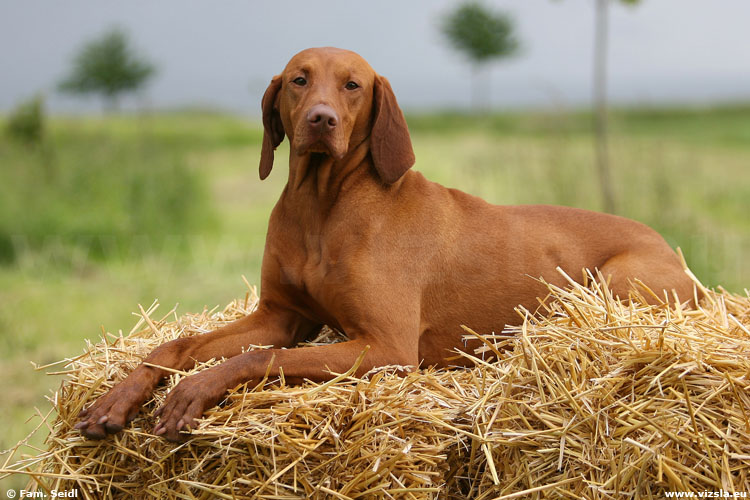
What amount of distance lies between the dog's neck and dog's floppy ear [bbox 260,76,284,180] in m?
0.20

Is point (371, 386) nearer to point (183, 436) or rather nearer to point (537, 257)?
point (183, 436)

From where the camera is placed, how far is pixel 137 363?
3.37 m

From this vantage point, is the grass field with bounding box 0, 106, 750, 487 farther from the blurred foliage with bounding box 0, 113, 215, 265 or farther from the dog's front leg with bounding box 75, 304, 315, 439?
the dog's front leg with bounding box 75, 304, 315, 439

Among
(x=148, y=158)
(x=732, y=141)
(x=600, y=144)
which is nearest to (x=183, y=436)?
(x=600, y=144)

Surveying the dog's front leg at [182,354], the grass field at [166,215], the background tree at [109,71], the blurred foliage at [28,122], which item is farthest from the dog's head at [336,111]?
the background tree at [109,71]

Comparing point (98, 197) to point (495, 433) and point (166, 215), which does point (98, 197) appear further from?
point (495, 433)

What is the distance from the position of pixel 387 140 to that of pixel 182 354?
146 cm

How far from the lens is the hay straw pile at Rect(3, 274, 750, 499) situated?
2711 millimetres

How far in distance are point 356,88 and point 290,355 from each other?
1323 mm

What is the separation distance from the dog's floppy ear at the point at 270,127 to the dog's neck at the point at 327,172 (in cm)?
20

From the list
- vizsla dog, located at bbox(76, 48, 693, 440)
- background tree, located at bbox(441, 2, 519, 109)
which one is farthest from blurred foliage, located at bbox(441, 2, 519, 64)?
vizsla dog, located at bbox(76, 48, 693, 440)

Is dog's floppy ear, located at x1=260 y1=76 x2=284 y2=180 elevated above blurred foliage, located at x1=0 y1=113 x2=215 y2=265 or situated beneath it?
elevated above

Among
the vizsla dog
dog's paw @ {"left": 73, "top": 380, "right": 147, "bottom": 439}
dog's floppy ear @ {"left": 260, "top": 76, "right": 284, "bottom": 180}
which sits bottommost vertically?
dog's paw @ {"left": 73, "top": 380, "right": 147, "bottom": 439}

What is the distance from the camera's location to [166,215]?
9.48m
